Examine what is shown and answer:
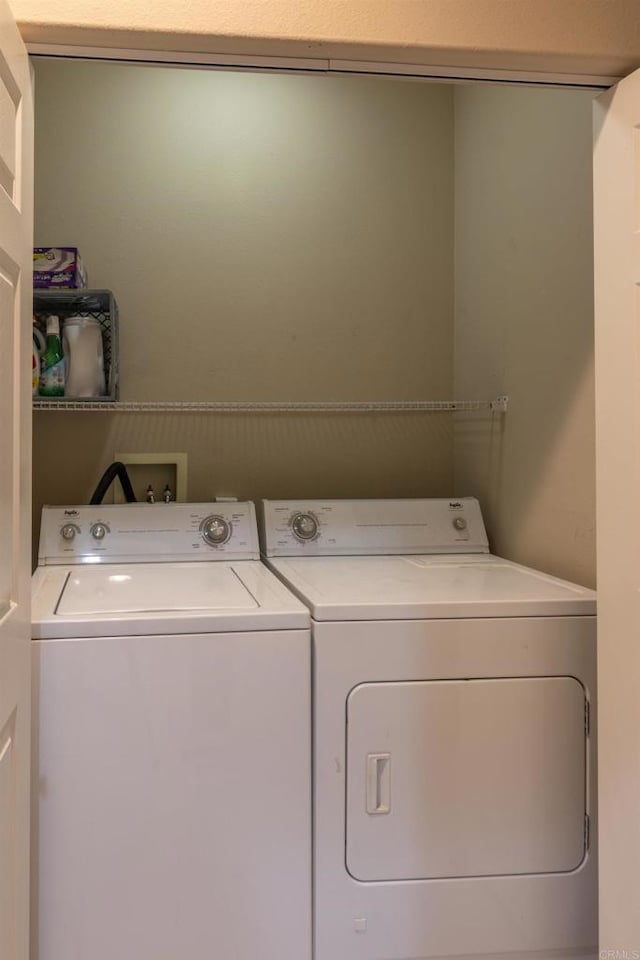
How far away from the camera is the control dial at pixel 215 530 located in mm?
2459

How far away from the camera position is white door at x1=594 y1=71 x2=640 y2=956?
137 cm

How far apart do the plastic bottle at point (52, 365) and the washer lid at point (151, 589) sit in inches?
22.8

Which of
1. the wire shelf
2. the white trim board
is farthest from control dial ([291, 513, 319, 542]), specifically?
the white trim board

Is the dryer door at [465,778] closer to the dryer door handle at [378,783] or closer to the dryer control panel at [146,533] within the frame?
the dryer door handle at [378,783]

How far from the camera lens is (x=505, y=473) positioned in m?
2.46

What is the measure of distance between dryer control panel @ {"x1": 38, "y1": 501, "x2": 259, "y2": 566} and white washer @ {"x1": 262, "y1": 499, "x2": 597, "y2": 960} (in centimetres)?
86

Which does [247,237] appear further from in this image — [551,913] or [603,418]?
[551,913]

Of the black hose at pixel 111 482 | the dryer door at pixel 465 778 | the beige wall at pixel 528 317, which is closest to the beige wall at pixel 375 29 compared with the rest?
the beige wall at pixel 528 317

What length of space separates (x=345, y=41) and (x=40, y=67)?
1796 millimetres

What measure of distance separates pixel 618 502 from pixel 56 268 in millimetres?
1764

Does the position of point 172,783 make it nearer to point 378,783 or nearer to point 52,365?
point 378,783

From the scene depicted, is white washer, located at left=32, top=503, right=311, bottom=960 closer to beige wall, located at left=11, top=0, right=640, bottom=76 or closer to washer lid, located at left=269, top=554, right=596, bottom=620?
washer lid, located at left=269, top=554, right=596, bottom=620

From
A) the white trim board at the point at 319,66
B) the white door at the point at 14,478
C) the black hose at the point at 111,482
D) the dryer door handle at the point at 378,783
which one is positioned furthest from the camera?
the black hose at the point at 111,482

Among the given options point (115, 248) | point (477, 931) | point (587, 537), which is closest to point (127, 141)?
point (115, 248)
